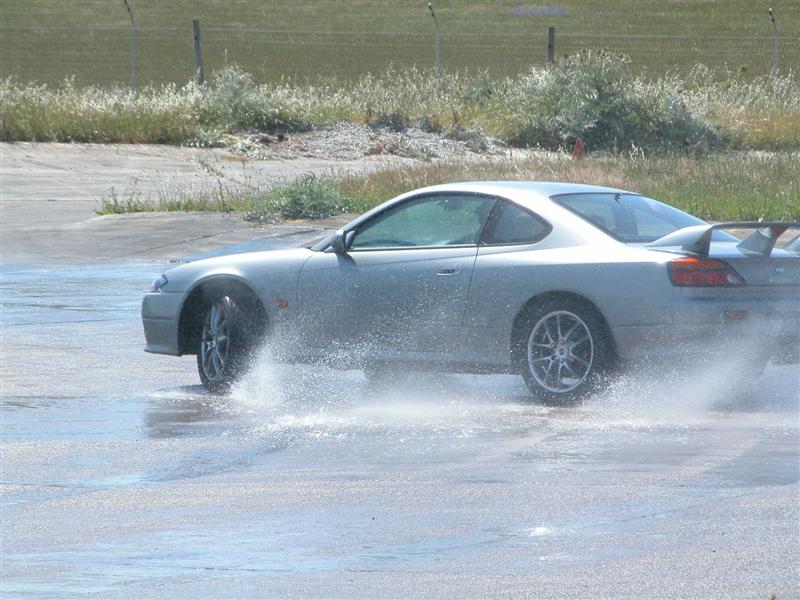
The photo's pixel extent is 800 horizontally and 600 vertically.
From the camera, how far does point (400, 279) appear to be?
9.94 m

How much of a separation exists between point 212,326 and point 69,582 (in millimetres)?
4892

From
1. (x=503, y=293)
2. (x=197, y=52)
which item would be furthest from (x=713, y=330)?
(x=197, y=52)

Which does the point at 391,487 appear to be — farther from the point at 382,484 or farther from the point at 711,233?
the point at 711,233

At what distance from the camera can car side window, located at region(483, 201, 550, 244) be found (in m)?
9.76

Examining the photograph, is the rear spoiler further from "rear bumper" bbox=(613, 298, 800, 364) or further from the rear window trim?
the rear window trim

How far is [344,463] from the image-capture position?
7930 millimetres

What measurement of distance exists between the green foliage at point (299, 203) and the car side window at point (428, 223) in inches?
449

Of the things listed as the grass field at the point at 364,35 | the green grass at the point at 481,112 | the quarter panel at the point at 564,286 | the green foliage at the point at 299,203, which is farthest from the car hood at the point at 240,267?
the grass field at the point at 364,35

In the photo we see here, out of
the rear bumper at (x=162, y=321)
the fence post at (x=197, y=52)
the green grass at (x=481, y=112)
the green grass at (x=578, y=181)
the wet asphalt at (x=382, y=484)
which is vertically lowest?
the wet asphalt at (x=382, y=484)

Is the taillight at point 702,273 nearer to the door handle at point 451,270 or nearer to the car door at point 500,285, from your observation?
the car door at point 500,285

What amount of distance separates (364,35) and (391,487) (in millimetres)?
56627

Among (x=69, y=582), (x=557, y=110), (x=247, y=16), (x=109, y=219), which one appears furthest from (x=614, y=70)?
(x=247, y=16)

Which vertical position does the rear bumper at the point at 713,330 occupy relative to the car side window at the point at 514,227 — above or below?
below

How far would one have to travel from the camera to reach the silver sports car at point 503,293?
9156 millimetres
